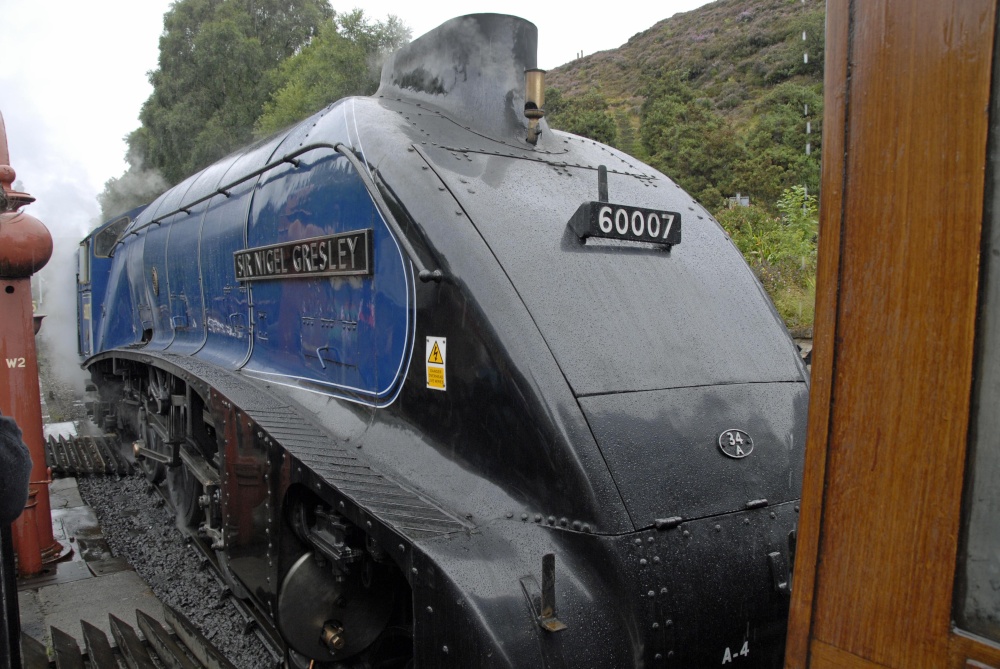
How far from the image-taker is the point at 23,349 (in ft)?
16.9

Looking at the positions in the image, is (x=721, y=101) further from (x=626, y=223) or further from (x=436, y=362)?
(x=436, y=362)

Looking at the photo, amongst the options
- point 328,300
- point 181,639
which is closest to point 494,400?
point 328,300

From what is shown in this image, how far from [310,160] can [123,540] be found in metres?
4.01

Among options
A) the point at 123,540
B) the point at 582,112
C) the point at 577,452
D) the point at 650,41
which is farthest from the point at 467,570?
the point at 650,41

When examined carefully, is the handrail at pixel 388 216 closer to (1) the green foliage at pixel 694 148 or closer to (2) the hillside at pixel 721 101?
(2) the hillside at pixel 721 101

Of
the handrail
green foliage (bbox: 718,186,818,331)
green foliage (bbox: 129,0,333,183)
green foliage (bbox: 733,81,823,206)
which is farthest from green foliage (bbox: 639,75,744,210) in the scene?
the handrail

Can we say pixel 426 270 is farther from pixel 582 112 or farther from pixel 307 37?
pixel 307 37

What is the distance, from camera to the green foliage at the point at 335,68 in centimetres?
2284

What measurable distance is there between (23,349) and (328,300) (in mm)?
2917

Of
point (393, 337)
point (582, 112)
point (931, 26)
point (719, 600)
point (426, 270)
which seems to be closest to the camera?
point (931, 26)

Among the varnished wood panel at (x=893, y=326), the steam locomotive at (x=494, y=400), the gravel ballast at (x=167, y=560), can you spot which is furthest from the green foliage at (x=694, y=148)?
the varnished wood panel at (x=893, y=326)

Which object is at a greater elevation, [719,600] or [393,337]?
[393,337]

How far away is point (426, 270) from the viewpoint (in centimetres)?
266

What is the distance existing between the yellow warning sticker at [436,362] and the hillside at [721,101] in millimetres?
16293
